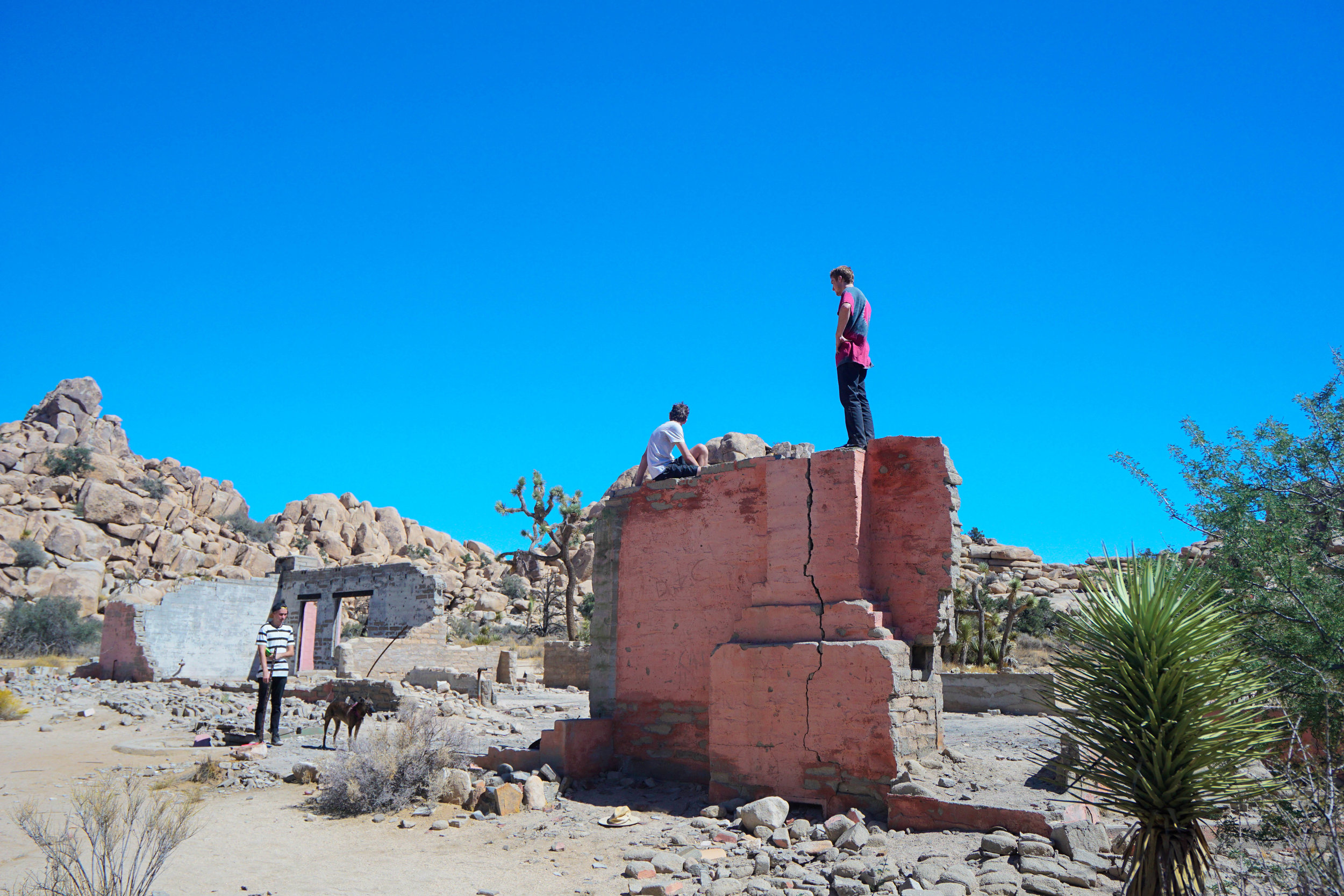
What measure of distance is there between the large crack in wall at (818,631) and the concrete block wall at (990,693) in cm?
795

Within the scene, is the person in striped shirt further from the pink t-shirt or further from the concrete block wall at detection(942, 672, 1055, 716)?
the concrete block wall at detection(942, 672, 1055, 716)

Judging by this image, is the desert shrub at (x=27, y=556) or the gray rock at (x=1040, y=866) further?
the desert shrub at (x=27, y=556)

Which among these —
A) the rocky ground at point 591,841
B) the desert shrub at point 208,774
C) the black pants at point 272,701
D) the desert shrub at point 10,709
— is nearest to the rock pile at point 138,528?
the desert shrub at point 10,709

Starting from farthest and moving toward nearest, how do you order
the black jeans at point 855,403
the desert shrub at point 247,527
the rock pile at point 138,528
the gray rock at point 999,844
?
1. the desert shrub at point 247,527
2. the rock pile at point 138,528
3. the black jeans at point 855,403
4. the gray rock at point 999,844

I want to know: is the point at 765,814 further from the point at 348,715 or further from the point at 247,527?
the point at 247,527

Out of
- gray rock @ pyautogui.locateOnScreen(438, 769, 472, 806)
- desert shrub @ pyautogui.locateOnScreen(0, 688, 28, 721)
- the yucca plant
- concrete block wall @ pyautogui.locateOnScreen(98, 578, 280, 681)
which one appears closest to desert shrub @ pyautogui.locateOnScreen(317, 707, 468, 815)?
gray rock @ pyautogui.locateOnScreen(438, 769, 472, 806)

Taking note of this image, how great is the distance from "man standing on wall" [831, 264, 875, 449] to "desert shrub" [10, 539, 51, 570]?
3564 cm

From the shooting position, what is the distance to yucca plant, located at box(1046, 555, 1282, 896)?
362 centimetres

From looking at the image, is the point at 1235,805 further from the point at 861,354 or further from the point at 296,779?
the point at 296,779

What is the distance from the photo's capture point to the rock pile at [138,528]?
32.3 metres

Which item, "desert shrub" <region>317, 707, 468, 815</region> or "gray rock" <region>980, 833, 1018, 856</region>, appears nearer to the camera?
"gray rock" <region>980, 833, 1018, 856</region>

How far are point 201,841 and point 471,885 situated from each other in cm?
254

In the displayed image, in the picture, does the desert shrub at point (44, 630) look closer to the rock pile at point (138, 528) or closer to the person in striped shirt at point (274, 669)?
the rock pile at point (138, 528)

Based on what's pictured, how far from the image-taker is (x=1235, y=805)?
3.84 m
